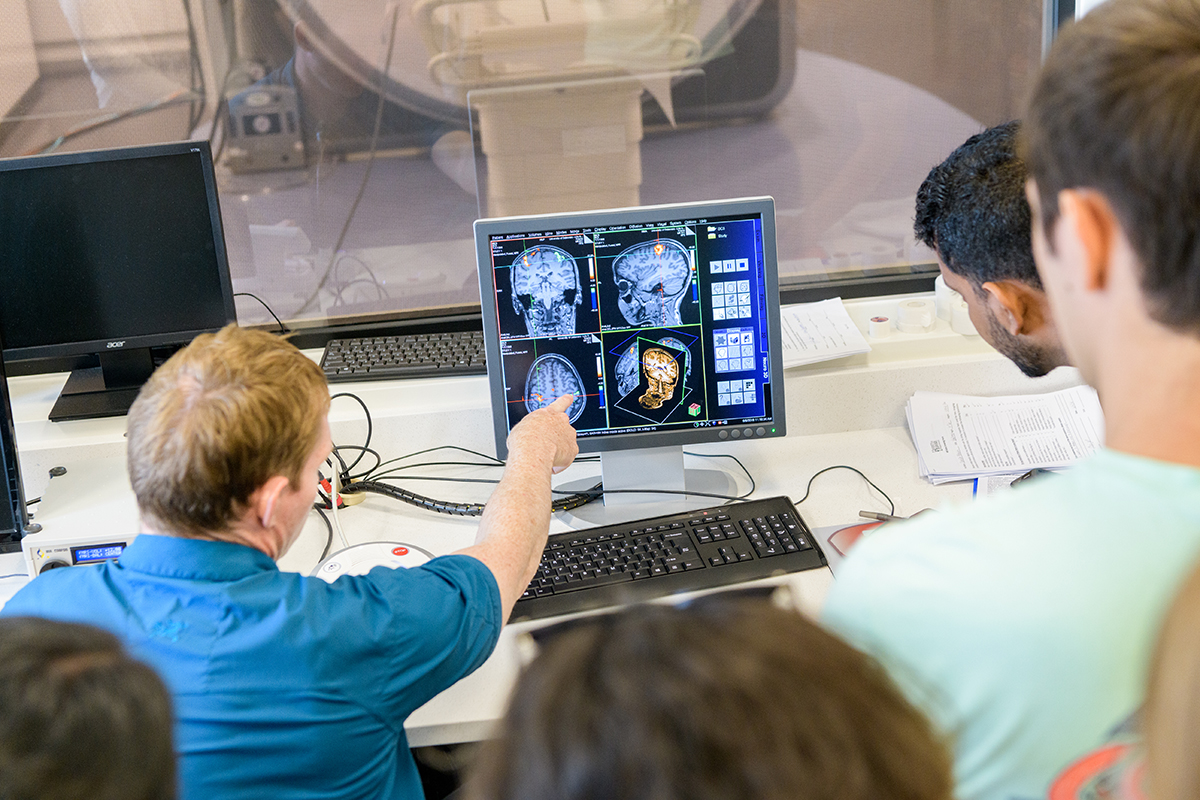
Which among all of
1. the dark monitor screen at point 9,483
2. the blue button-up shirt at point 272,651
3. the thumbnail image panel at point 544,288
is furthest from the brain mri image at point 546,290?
the dark monitor screen at point 9,483

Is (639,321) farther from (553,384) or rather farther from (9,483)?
(9,483)

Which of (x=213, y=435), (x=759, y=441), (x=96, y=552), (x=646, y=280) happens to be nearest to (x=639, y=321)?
(x=646, y=280)

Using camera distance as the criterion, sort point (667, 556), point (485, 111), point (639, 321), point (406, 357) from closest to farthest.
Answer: point (667, 556), point (639, 321), point (406, 357), point (485, 111)

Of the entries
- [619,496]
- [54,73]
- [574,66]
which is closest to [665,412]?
[619,496]

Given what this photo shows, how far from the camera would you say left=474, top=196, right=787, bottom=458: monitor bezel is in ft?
5.40

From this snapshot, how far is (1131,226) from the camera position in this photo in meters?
0.80

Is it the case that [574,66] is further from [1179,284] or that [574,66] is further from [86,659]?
[86,659]

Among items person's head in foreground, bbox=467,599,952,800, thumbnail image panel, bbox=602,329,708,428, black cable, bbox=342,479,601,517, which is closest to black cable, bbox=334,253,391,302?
black cable, bbox=342,479,601,517

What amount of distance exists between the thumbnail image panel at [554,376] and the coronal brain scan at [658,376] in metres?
0.08

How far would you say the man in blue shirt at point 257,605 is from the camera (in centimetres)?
104

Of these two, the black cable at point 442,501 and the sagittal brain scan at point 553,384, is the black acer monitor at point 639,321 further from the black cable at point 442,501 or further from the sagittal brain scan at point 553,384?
the black cable at point 442,501

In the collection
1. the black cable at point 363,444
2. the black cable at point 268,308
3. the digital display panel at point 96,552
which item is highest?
the black cable at point 268,308

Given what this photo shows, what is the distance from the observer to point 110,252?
191cm

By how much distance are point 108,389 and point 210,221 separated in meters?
0.45
